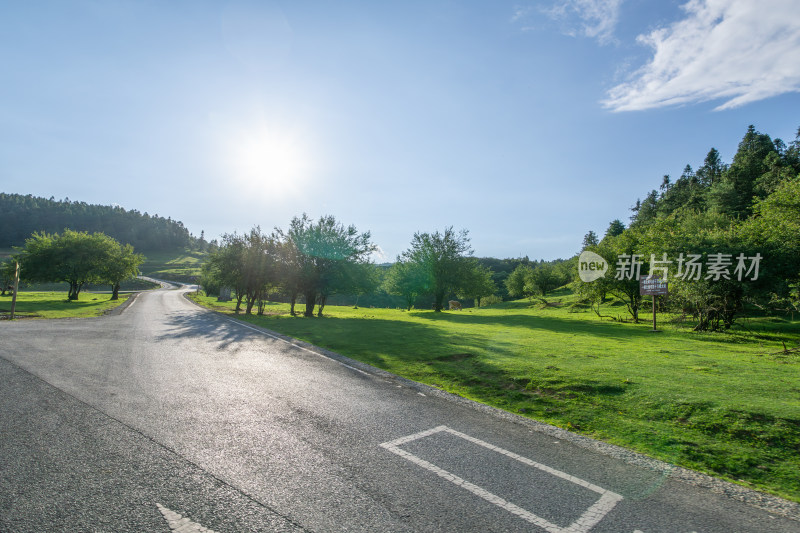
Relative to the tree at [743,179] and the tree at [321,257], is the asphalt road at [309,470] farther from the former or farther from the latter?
the tree at [743,179]

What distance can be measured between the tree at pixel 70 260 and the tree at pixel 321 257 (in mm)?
38517

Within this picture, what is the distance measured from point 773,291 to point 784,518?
2170 centimetres

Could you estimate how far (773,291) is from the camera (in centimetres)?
1884

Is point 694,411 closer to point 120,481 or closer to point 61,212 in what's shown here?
point 120,481

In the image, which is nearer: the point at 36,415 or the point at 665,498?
the point at 665,498

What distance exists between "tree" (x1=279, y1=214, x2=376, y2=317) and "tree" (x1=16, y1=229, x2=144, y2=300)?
38517mm

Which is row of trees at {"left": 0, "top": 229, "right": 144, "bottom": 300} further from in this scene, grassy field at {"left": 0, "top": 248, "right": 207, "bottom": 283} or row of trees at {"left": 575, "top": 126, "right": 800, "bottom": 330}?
grassy field at {"left": 0, "top": 248, "right": 207, "bottom": 283}

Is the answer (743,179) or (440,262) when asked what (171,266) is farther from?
(743,179)

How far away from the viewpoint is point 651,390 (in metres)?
8.22

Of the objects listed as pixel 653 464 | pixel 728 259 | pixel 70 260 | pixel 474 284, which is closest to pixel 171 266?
pixel 70 260

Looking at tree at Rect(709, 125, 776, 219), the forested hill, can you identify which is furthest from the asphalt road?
the forested hill

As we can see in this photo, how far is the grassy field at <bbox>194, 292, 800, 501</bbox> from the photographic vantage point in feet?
17.7

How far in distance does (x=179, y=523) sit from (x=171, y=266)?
198 m

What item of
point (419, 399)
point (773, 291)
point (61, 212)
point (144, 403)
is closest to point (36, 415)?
point (144, 403)
